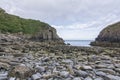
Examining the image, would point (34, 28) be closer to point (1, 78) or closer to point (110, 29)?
point (110, 29)

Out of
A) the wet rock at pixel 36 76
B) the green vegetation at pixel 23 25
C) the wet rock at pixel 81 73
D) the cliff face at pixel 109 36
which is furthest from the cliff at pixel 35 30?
the wet rock at pixel 36 76

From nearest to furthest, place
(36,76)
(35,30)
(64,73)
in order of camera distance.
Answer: (36,76)
(64,73)
(35,30)

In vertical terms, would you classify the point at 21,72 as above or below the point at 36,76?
above

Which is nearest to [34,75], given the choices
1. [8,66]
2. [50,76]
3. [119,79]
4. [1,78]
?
[50,76]

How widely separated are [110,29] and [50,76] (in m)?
95.1

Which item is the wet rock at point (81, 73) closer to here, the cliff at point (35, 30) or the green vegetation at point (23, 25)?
the green vegetation at point (23, 25)

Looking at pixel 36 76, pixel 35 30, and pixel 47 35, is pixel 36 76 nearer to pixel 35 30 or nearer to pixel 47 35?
pixel 47 35

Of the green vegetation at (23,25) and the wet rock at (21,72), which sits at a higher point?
the green vegetation at (23,25)

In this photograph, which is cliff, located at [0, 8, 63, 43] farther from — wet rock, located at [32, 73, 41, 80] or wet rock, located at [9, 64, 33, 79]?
wet rock, located at [32, 73, 41, 80]

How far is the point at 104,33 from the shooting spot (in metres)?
104

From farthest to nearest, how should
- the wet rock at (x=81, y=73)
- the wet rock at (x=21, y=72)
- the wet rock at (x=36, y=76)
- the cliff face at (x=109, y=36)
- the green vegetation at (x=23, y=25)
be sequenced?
the cliff face at (x=109, y=36), the green vegetation at (x=23, y=25), the wet rock at (x=81, y=73), the wet rock at (x=21, y=72), the wet rock at (x=36, y=76)

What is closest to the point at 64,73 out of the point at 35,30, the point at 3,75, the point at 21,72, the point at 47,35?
the point at 21,72

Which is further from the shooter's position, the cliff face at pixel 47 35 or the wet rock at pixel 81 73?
the cliff face at pixel 47 35

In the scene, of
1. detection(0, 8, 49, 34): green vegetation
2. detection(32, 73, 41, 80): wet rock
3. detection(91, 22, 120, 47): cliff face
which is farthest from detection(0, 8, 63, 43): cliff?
detection(32, 73, 41, 80): wet rock
